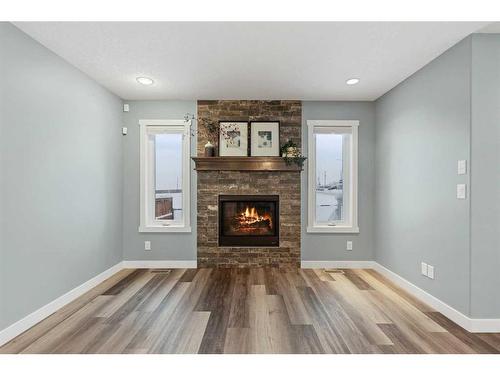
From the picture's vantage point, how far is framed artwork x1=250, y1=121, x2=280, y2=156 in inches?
181

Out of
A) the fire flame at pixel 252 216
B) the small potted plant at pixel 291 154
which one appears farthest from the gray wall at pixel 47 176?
the small potted plant at pixel 291 154

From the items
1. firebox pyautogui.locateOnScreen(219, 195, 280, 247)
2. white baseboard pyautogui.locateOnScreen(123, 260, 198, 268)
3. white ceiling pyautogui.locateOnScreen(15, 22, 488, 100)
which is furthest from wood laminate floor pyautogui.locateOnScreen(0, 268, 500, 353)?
white ceiling pyautogui.locateOnScreen(15, 22, 488, 100)

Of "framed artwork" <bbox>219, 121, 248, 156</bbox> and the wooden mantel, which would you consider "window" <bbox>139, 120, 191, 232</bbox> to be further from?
"framed artwork" <bbox>219, 121, 248, 156</bbox>

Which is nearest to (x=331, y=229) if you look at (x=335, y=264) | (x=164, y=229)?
(x=335, y=264)

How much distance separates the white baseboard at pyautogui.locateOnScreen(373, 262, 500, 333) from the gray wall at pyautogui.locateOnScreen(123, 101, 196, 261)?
2853mm

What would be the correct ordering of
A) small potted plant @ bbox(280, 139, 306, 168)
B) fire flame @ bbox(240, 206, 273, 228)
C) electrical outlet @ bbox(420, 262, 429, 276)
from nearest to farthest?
electrical outlet @ bbox(420, 262, 429, 276) < small potted plant @ bbox(280, 139, 306, 168) < fire flame @ bbox(240, 206, 273, 228)

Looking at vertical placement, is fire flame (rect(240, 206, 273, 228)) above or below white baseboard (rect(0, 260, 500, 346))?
above

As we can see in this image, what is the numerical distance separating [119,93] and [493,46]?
422 cm

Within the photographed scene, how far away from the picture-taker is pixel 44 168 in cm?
286

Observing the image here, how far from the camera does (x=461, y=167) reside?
106 inches

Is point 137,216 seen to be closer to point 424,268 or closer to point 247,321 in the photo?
point 247,321

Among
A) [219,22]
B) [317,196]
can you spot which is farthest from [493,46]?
[317,196]
